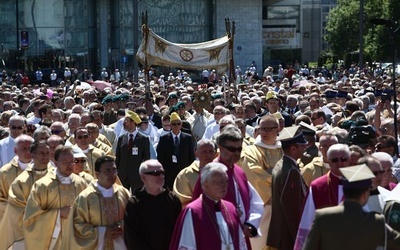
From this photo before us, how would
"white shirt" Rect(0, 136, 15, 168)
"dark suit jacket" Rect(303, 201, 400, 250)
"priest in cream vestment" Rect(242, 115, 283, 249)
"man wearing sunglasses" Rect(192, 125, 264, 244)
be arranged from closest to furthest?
"dark suit jacket" Rect(303, 201, 400, 250), "man wearing sunglasses" Rect(192, 125, 264, 244), "priest in cream vestment" Rect(242, 115, 283, 249), "white shirt" Rect(0, 136, 15, 168)

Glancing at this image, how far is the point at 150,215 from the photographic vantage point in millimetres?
8266

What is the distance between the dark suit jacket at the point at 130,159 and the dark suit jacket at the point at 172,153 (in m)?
0.23

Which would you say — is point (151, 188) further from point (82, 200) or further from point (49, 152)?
point (49, 152)

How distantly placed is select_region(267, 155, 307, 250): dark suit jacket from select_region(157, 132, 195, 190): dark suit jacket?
540 cm

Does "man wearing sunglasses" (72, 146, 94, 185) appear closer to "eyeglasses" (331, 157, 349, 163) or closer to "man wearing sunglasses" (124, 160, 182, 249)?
"man wearing sunglasses" (124, 160, 182, 249)

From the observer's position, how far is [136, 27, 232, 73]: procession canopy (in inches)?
864

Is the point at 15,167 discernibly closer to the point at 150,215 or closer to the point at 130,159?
the point at 150,215

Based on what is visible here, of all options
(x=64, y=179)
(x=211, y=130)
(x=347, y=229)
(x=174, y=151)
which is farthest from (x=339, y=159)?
(x=211, y=130)

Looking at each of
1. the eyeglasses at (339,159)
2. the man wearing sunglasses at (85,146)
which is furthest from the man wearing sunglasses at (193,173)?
the man wearing sunglasses at (85,146)

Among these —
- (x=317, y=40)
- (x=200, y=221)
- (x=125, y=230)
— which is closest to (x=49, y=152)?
(x=125, y=230)

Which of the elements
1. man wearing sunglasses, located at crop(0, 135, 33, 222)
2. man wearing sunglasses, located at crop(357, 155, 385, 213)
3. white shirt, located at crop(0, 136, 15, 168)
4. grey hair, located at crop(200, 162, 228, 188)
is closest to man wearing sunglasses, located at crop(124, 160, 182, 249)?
grey hair, located at crop(200, 162, 228, 188)

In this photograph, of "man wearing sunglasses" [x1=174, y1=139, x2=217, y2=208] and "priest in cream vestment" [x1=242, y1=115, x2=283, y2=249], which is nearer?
"man wearing sunglasses" [x1=174, y1=139, x2=217, y2=208]

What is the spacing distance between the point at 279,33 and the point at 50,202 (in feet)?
215

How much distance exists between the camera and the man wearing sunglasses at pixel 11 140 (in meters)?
13.3
